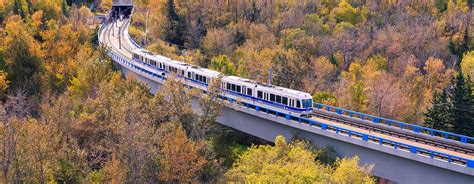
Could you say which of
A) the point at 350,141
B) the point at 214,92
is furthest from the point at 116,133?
the point at 350,141

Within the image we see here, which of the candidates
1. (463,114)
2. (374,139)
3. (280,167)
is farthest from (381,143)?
(463,114)

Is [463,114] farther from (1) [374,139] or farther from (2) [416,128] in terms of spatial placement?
(1) [374,139]

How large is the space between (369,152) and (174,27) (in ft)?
225

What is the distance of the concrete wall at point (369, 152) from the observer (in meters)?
35.7

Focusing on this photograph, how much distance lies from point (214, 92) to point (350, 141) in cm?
1251

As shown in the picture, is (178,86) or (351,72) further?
(351,72)

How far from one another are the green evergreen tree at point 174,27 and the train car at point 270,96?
5088 cm

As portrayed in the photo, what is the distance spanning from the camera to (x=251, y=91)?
4956 centimetres

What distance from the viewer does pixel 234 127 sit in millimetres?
53938

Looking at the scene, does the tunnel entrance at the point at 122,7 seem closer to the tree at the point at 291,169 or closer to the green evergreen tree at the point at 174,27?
the green evergreen tree at the point at 174,27

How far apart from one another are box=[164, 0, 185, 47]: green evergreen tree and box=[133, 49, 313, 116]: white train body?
37456 millimetres

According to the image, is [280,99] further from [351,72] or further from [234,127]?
[351,72]

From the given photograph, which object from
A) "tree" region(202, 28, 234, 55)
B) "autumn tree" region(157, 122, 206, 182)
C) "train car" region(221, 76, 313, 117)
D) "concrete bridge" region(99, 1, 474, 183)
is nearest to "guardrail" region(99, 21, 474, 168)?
"concrete bridge" region(99, 1, 474, 183)

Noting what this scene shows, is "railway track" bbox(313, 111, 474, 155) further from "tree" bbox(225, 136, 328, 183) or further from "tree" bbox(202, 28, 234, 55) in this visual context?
A: "tree" bbox(202, 28, 234, 55)
